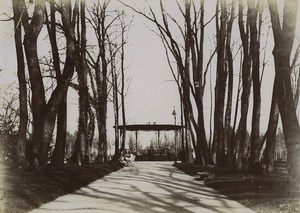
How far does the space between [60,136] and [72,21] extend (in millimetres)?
4754

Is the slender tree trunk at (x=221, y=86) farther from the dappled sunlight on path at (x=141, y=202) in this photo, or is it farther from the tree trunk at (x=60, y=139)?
the dappled sunlight on path at (x=141, y=202)

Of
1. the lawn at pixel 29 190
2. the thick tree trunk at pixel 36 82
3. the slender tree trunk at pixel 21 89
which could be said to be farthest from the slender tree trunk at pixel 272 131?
the slender tree trunk at pixel 21 89

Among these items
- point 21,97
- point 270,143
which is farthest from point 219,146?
point 21,97

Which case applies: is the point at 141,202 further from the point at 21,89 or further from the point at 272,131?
the point at 272,131

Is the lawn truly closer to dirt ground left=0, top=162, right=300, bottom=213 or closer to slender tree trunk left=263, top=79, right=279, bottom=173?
dirt ground left=0, top=162, right=300, bottom=213

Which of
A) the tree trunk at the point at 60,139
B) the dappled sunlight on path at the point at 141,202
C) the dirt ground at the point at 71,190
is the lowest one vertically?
the dappled sunlight on path at the point at 141,202

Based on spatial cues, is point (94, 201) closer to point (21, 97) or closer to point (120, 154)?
point (21, 97)

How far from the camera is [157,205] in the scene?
29.8 feet

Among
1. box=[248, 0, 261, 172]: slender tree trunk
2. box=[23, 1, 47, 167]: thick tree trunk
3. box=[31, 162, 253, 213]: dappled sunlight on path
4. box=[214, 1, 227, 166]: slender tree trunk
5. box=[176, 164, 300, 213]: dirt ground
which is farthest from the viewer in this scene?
box=[214, 1, 227, 166]: slender tree trunk

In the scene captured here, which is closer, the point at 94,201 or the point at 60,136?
the point at 94,201

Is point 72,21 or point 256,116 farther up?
point 72,21

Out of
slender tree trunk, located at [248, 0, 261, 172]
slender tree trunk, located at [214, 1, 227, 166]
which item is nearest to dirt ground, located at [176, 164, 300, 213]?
slender tree trunk, located at [248, 0, 261, 172]

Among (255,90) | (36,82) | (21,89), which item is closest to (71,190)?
(36,82)

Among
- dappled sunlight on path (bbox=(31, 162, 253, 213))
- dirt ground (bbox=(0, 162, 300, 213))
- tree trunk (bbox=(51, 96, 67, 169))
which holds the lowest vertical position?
dappled sunlight on path (bbox=(31, 162, 253, 213))
